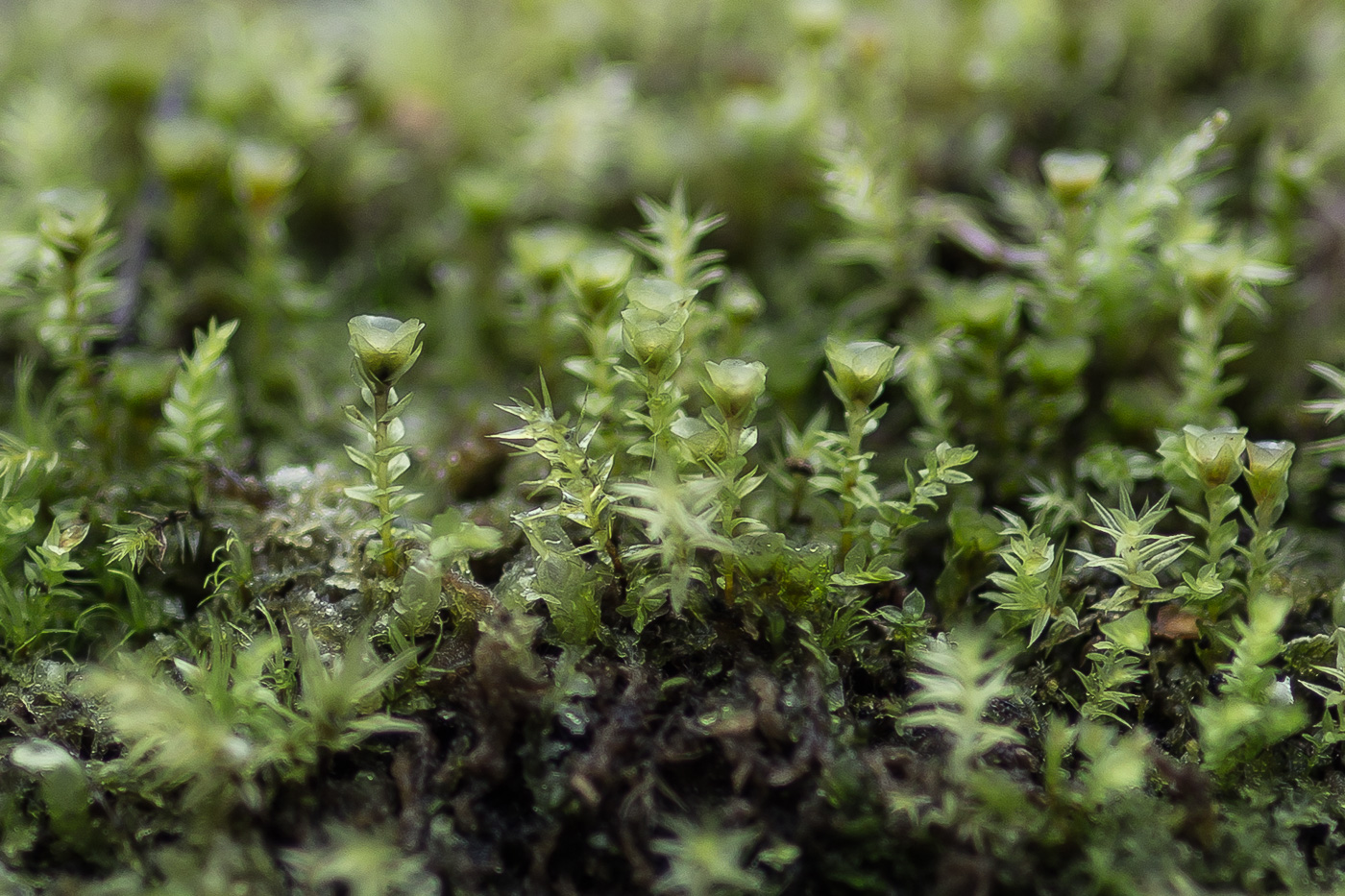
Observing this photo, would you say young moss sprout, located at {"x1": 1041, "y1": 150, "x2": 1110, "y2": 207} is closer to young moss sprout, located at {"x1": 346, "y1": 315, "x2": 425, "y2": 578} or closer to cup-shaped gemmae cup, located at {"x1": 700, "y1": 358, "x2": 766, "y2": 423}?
cup-shaped gemmae cup, located at {"x1": 700, "y1": 358, "x2": 766, "y2": 423}

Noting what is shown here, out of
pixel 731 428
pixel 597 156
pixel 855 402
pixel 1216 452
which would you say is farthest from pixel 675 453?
pixel 597 156

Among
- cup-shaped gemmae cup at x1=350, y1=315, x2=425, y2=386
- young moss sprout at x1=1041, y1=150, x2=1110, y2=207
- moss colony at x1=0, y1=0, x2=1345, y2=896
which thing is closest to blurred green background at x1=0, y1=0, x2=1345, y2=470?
moss colony at x1=0, y1=0, x2=1345, y2=896

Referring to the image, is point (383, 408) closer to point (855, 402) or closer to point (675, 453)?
point (675, 453)

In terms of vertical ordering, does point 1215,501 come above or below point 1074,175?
below

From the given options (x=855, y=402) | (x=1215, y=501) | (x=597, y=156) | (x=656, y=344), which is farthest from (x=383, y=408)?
(x=1215, y=501)

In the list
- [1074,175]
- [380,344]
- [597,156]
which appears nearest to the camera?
[380,344]

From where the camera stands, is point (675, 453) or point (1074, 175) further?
point (1074, 175)

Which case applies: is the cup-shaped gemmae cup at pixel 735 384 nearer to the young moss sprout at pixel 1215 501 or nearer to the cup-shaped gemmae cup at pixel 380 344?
the cup-shaped gemmae cup at pixel 380 344

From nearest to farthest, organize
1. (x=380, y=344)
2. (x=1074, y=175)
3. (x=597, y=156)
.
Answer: (x=380, y=344)
(x=1074, y=175)
(x=597, y=156)
